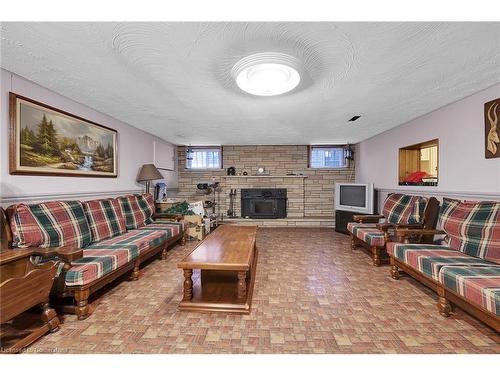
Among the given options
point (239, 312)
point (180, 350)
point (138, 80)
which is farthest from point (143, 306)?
point (138, 80)

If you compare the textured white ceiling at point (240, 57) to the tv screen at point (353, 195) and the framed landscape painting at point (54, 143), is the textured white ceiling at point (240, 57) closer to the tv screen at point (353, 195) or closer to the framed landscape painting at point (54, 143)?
the framed landscape painting at point (54, 143)

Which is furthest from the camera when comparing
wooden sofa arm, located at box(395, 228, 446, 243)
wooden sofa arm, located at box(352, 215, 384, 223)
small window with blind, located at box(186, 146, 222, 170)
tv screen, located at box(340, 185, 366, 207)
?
small window with blind, located at box(186, 146, 222, 170)

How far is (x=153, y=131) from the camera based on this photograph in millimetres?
4137

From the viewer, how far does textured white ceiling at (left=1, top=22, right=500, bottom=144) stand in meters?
1.37

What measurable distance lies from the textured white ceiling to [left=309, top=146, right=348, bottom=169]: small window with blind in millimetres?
2697

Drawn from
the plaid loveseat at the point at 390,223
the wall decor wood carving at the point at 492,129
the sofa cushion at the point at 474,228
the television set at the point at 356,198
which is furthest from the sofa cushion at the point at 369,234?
the wall decor wood carving at the point at 492,129

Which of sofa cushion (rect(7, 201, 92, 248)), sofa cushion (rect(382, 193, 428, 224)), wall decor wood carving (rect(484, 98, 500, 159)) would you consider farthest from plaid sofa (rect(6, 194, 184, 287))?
wall decor wood carving (rect(484, 98, 500, 159))

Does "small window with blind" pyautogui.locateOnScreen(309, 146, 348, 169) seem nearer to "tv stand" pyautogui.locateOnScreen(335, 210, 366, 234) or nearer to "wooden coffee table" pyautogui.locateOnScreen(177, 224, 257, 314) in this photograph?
"tv stand" pyautogui.locateOnScreen(335, 210, 366, 234)

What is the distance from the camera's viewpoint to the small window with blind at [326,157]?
5.79 m

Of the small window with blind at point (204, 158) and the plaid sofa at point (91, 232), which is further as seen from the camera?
the small window with blind at point (204, 158)

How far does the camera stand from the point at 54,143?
7.72 ft

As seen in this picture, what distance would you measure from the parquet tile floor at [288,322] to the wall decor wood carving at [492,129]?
5.18 feet

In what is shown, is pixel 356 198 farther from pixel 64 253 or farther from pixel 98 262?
pixel 64 253

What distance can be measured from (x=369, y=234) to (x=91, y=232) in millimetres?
3545
